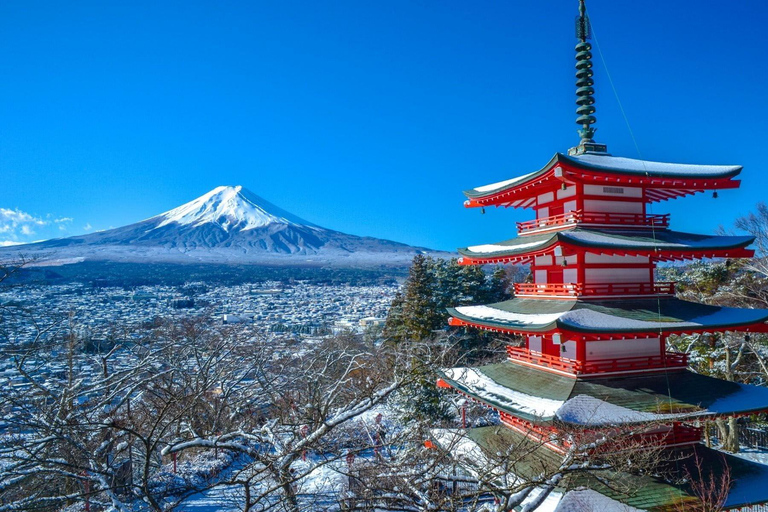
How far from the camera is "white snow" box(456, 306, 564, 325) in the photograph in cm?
909

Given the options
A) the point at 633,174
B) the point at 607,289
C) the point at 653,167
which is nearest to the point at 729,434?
the point at 607,289

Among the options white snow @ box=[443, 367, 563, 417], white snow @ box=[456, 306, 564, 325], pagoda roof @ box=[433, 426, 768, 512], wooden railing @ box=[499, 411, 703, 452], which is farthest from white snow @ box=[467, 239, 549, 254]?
pagoda roof @ box=[433, 426, 768, 512]

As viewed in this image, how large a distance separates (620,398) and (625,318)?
1.52 m

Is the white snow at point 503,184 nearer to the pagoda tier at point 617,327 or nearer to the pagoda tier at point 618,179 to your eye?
the pagoda tier at point 618,179

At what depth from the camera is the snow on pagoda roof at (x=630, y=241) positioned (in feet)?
28.9

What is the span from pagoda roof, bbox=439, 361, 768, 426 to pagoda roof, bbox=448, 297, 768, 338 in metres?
1.17

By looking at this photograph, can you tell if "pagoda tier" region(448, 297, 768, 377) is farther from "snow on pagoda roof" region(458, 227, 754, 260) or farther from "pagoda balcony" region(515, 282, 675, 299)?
"snow on pagoda roof" region(458, 227, 754, 260)

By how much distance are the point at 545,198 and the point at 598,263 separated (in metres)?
2.11

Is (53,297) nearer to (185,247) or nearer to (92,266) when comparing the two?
(92,266)

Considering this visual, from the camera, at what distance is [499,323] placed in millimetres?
10078

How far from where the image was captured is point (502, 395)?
972cm

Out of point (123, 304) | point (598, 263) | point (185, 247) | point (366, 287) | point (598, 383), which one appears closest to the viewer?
point (598, 383)

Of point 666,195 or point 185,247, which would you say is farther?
point 185,247

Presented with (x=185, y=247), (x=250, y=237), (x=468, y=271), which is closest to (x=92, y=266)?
(x=185, y=247)
